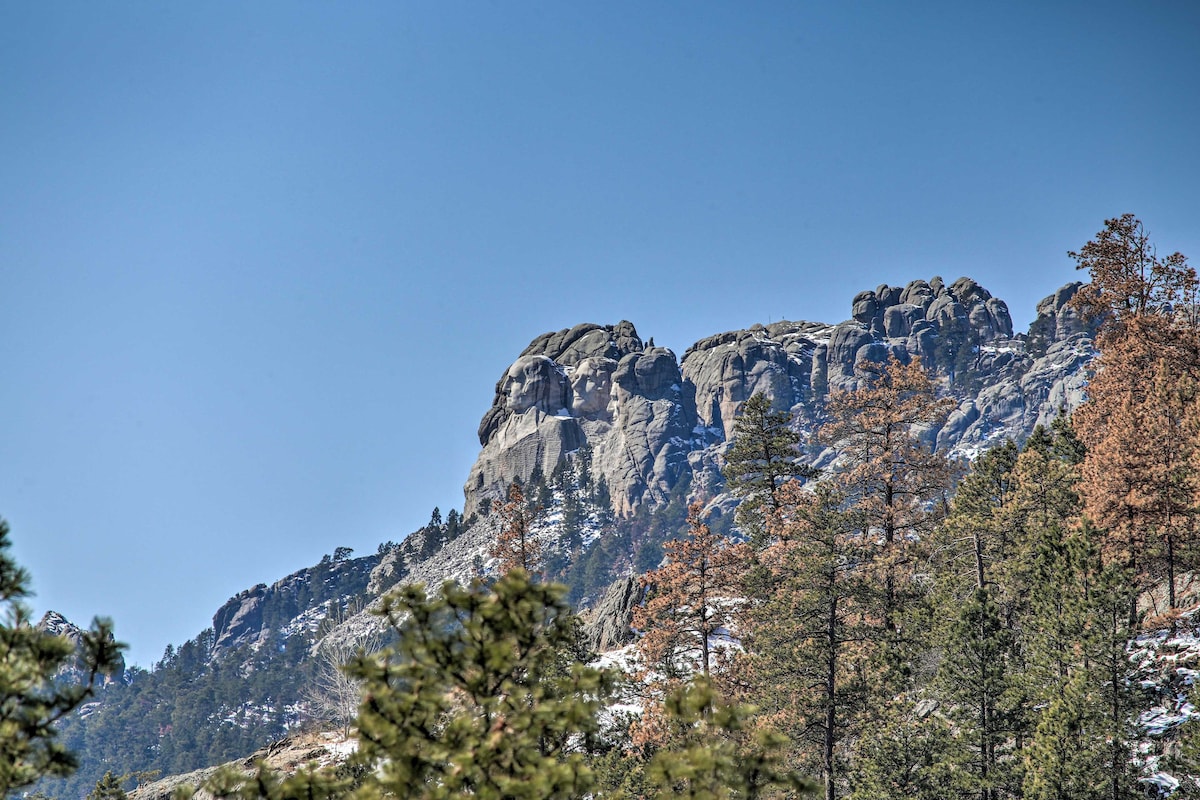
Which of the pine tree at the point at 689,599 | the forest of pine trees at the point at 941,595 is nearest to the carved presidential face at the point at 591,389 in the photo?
the forest of pine trees at the point at 941,595

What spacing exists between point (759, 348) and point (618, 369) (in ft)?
96.3

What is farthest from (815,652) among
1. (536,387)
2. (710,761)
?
(536,387)

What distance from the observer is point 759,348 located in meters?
180

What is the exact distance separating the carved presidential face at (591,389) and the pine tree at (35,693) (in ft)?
527

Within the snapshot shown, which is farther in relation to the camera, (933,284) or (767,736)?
(933,284)

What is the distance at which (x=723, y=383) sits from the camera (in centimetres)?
17550

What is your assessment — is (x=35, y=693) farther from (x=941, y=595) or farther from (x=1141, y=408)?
(x=1141, y=408)

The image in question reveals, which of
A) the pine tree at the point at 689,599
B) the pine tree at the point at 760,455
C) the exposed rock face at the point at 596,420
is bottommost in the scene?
the pine tree at the point at 689,599

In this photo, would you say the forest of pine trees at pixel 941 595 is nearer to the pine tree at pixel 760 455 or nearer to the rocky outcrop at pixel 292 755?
the pine tree at pixel 760 455

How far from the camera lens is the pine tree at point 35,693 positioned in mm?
5309

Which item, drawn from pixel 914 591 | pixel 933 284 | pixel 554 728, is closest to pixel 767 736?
pixel 554 728

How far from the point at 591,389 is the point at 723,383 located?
26491 millimetres

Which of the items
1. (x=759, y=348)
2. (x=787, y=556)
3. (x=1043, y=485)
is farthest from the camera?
(x=759, y=348)

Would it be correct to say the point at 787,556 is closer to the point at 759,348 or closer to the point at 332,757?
the point at 332,757
